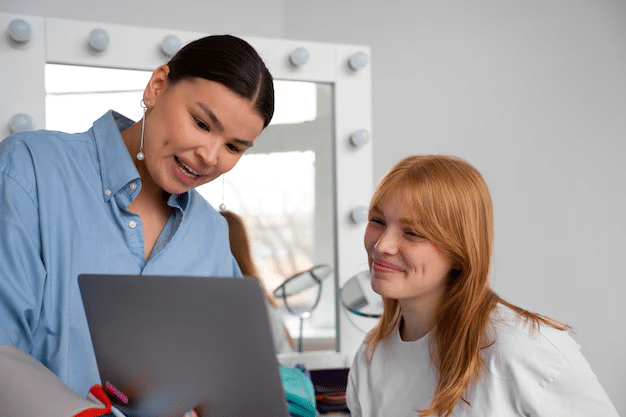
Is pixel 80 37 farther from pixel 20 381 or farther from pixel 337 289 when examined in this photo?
pixel 20 381

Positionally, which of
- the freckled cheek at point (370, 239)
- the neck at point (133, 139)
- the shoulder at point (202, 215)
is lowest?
the freckled cheek at point (370, 239)

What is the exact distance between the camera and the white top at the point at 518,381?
3.49 feet

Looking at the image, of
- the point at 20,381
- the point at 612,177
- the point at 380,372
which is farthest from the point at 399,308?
the point at 612,177

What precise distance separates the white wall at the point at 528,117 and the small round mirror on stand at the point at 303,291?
658 millimetres

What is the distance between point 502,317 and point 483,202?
215 mm

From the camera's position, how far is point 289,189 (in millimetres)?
1754

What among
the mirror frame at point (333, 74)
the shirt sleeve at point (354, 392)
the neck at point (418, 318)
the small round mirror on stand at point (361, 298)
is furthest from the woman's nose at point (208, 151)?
the small round mirror on stand at point (361, 298)

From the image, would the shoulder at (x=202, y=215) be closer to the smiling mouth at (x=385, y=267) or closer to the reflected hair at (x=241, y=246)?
the smiling mouth at (x=385, y=267)

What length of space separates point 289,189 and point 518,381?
0.85m

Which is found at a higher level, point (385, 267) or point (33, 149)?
point (33, 149)

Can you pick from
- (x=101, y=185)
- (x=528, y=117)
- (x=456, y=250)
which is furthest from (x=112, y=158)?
(x=528, y=117)

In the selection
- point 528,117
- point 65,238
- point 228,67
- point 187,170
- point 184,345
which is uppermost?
point 528,117

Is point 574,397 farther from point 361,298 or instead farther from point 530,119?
point 530,119

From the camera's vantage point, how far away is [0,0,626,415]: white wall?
93.2 inches
